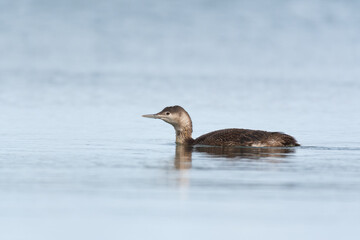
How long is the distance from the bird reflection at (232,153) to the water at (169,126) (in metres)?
0.04

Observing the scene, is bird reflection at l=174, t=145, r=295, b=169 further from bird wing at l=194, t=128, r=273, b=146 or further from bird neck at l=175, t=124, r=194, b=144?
bird neck at l=175, t=124, r=194, b=144

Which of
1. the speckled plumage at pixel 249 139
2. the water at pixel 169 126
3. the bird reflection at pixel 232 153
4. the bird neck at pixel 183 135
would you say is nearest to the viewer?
the water at pixel 169 126

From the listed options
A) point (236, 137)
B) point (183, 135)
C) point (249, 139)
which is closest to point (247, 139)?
point (249, 139)

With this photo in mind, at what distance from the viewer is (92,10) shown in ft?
161

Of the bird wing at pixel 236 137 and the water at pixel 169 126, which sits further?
the bird wing at pixel 236 137

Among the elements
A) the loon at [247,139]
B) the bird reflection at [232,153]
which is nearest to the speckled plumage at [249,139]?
the loon at [247,139]

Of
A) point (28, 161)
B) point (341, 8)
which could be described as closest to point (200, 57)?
point (341, 8)

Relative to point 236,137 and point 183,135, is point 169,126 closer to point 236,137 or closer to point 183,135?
point 183,135

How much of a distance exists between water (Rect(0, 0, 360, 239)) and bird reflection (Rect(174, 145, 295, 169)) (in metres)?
0.04

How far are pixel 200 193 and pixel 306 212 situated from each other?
4.19 ft

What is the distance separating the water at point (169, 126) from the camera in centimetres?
931

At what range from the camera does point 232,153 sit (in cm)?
1430

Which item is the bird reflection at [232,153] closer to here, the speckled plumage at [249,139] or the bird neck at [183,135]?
the speckled plumage at [249,139]

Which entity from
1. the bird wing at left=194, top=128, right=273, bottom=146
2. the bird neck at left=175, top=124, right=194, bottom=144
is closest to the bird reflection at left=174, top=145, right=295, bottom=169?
the bird wing at left=194, top=128, right=273, bottom=146
